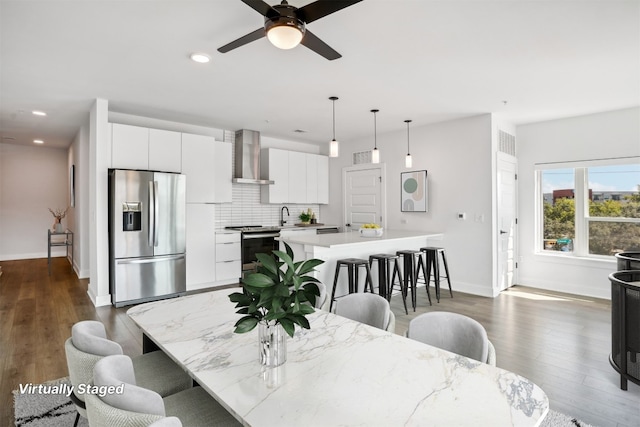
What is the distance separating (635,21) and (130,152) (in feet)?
17.5

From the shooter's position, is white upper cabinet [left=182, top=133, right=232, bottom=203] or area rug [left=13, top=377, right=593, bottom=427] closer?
area rug [left=13, top=377, right=593, bottom=427]

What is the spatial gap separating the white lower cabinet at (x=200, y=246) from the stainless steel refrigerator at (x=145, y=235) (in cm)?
42

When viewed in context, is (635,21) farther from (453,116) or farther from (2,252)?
(2,252)

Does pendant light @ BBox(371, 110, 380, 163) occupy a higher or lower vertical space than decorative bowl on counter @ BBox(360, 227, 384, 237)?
higher

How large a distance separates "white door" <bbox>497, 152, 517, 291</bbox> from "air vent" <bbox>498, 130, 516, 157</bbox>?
0.09 metres

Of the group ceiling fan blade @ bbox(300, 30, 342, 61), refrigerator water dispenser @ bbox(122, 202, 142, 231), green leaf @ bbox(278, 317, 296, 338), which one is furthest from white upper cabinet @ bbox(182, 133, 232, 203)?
green leaf @ bbox(278, 317, 296, 338)

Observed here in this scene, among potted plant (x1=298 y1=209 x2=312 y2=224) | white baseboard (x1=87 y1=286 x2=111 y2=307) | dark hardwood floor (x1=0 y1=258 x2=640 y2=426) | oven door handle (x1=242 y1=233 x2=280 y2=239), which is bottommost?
dark hardwood floor (x1=0 y1=258 x2=640 y2=426)

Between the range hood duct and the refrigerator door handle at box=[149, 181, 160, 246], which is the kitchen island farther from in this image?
the range hood duct

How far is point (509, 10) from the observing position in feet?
8.00

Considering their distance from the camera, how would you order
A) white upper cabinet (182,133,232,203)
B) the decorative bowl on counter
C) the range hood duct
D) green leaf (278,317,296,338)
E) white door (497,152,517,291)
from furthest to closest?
the range hood duct
white upper cabinet (182,133,232,203)
white door (497,152,517,291)
the decorative bowl on counter
green leaf (278,317,296,338)

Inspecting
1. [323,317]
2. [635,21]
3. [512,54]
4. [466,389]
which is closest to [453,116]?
[512,54]

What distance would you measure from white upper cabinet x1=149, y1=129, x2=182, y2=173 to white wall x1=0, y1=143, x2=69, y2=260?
17.3 ft

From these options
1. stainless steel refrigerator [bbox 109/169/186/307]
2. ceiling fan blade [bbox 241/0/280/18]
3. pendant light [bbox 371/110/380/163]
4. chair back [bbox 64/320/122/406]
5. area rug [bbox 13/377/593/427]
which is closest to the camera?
chair back [bbox 64/320/122/406]

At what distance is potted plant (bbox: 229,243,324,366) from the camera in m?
1.31
